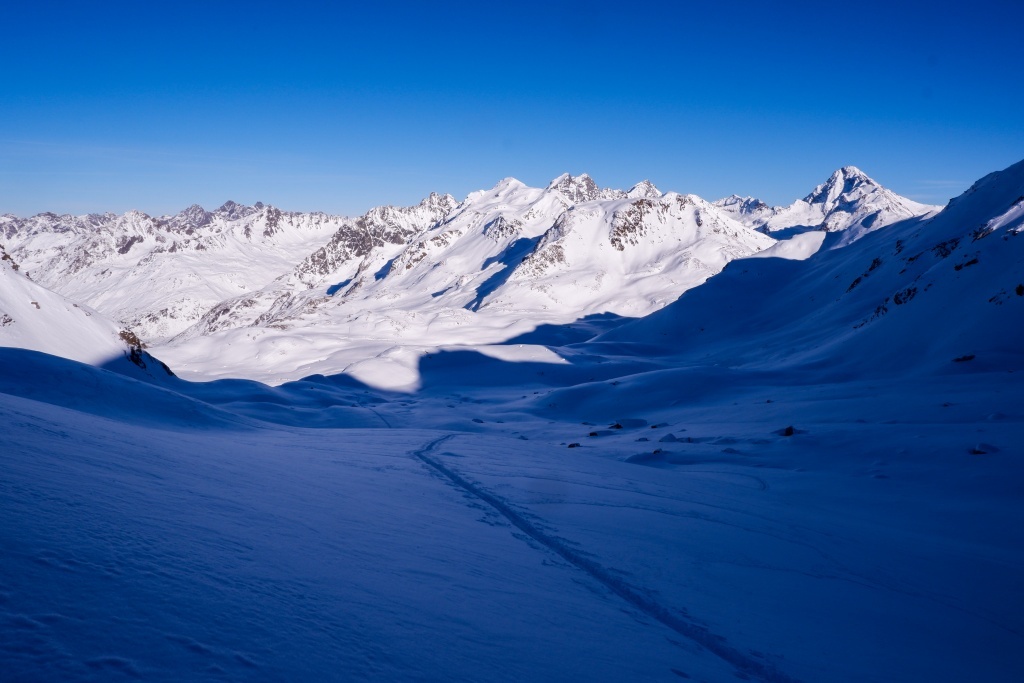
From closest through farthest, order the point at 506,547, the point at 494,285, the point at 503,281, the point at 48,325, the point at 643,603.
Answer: the point at 643,603
the point at 506,547
the point at 48,325
the point at 503,281
the point at 494,285

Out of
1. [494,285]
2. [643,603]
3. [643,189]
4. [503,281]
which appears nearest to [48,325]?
[643,603]

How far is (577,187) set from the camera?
570 ft

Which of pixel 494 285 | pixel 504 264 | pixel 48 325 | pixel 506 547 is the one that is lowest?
pixel 506 547

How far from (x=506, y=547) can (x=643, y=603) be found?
126cm

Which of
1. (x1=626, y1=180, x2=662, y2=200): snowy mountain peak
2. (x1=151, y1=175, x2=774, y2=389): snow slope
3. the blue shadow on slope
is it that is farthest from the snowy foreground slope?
(x1=626, y1=180, x2=662, y2=200): snowy mountain peak

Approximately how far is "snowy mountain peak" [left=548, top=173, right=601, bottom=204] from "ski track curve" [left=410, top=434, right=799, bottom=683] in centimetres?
16561

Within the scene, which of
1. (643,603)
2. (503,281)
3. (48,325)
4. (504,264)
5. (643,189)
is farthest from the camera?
(643,189)

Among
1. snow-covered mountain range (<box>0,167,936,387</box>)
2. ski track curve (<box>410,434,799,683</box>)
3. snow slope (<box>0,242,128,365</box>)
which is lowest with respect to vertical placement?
ski track curve (<box>410,434,799,683</box>)

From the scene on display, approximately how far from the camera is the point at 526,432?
19.2m

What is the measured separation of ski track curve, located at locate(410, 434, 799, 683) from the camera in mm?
3457

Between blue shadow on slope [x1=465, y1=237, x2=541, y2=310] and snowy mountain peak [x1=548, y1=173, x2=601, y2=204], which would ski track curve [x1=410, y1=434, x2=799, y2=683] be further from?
snowy mountain peak [x1=548, y1=173, x2=601, y2=204]

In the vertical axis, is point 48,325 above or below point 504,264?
below

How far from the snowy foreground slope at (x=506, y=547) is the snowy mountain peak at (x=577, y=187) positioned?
16031cm

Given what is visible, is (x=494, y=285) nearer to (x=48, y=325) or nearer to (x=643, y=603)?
(x=48, y=325)
